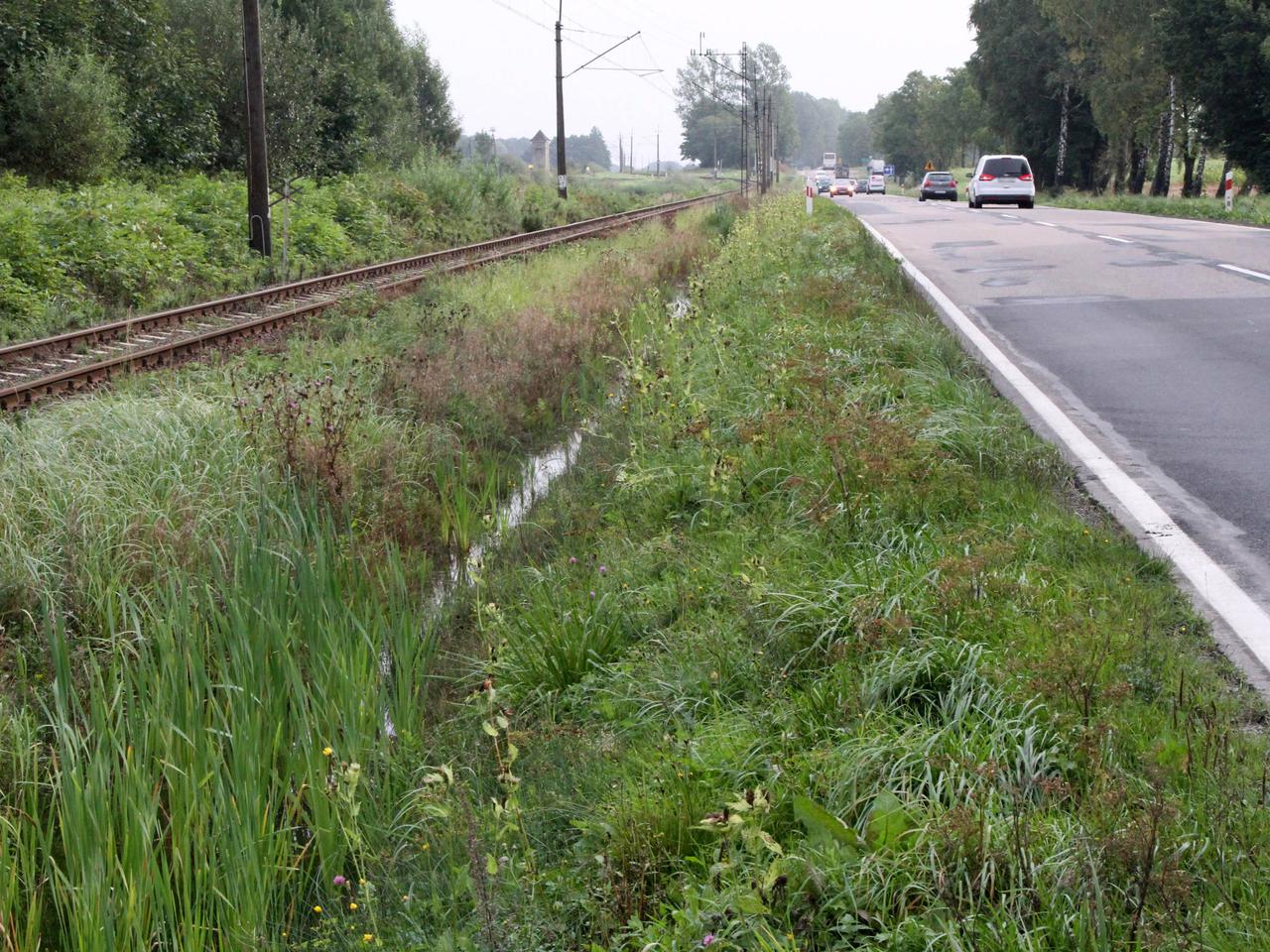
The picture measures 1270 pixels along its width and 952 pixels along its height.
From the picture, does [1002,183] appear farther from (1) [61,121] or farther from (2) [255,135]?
(1) [61,121]

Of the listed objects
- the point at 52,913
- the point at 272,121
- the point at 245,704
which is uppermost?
the point at 272,121

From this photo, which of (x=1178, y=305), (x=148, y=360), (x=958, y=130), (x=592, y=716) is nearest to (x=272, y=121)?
(x=148, y=360)

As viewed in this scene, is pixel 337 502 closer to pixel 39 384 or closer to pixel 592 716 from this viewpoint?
pixel 592 716

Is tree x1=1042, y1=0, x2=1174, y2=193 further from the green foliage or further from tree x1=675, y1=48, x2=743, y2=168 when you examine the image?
tree x1=675, y1=48, x2=743, y2=168

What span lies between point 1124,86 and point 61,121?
1444 inches

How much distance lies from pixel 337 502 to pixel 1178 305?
7.99 meters

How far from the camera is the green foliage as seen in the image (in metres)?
23.0

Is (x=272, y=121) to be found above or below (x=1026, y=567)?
above

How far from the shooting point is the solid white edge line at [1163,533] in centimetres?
396

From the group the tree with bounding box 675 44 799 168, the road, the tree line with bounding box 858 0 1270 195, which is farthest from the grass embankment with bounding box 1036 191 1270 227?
the tree with bounding box 675 44 799 168

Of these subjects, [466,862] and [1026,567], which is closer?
[466,862]

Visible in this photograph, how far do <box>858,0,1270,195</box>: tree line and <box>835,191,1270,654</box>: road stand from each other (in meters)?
17.8

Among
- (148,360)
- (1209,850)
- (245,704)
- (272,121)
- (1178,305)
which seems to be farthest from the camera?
(272,121)

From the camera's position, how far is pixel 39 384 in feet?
29.6
